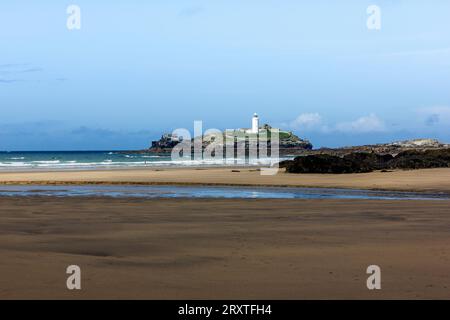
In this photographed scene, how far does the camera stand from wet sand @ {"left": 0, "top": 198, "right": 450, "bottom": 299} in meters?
7.28

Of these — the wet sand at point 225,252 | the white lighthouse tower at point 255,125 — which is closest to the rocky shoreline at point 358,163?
the wet sand at point 225,252

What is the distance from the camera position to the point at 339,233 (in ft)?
39.0

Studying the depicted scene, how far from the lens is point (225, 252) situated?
9.66m

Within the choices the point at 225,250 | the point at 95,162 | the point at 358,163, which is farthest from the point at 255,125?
the point at 225,250

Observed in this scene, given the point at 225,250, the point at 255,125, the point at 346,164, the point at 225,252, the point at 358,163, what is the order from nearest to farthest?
the point at 225,252 → the point at 225,250 → the point at 346,164 → the point at 358,163 → the point at 255,125

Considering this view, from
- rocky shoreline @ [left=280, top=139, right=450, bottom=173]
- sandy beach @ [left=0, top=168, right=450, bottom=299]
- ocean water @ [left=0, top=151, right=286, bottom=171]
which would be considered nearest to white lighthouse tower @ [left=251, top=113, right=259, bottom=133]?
Result: ocean water @ [left=0, top=151, right=286, bottom=171]

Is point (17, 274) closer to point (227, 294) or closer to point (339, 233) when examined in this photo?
point (227, 294)

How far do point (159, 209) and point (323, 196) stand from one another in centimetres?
705

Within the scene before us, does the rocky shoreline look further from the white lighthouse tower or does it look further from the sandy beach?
the white lighthouse tower

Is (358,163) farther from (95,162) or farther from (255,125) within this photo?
(255,125)

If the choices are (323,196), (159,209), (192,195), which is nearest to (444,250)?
(159,209)

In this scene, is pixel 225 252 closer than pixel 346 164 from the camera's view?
Yes

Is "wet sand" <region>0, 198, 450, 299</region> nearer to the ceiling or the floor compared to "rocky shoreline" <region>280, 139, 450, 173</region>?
nearer to the floor

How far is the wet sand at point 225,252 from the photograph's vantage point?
728cm
